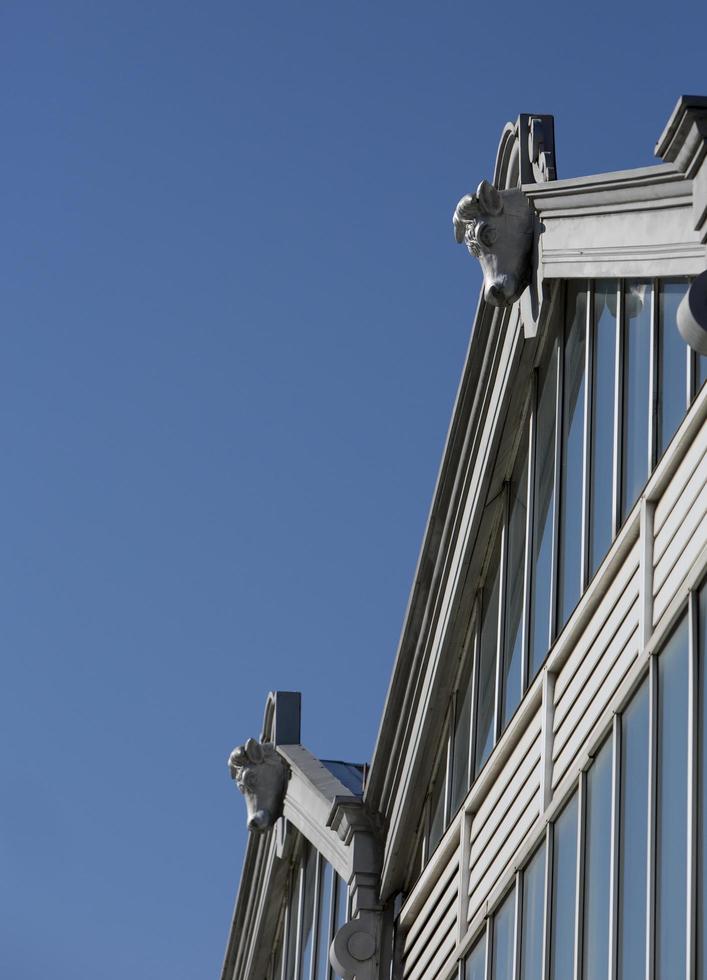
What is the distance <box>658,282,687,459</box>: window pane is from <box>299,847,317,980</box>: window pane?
470 inches

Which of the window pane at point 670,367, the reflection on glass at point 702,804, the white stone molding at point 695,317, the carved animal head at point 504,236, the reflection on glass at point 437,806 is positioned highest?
the carved animal head at point 504,236

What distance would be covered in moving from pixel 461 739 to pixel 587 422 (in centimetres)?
462

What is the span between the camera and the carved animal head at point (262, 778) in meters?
27.5

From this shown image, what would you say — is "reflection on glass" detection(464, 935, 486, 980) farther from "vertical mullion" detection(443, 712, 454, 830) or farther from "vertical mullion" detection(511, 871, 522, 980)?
"vertical mullion" detection(443, 712, 454, 830)

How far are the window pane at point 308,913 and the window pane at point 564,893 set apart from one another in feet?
31.6

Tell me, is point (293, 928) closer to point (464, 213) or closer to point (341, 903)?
point (341, 903)


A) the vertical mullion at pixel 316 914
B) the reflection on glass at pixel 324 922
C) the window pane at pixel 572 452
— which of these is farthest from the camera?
the vertical mullion at pixel 316 914

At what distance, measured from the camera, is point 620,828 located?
50.3 feet

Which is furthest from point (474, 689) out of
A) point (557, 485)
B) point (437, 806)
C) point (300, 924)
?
point (300, 924)

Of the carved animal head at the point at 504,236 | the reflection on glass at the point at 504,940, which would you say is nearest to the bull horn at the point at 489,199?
the carved animal head at the point at 504,236

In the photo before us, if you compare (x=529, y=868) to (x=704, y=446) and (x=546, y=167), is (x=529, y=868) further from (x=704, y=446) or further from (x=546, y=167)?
(x=546, y=167)

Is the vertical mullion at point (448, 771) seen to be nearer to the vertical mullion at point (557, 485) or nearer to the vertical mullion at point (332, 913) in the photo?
the vertical mullion at point (557, 485)

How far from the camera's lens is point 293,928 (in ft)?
89.3

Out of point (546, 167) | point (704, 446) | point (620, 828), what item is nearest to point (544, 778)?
point (620, 828)
